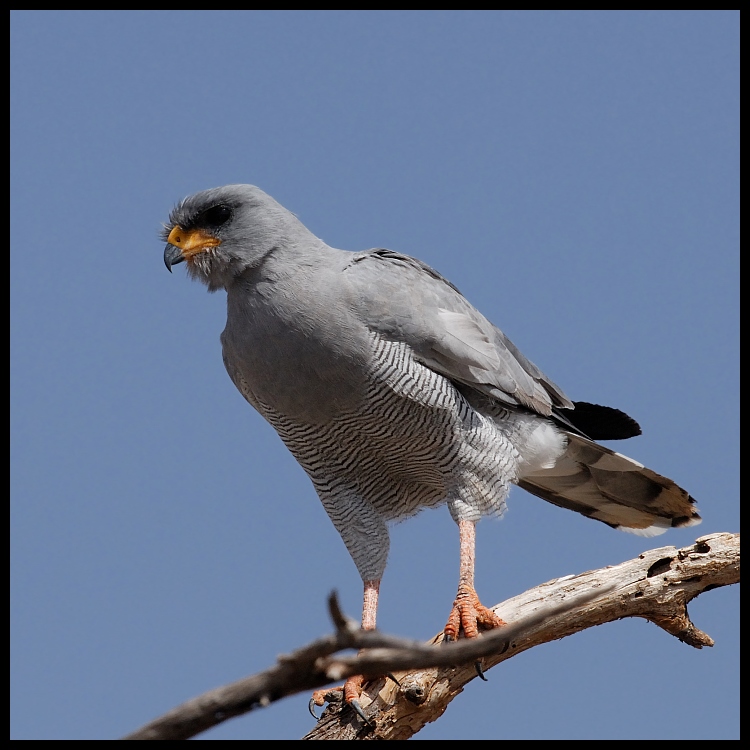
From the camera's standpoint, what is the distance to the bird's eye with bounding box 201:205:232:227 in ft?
22.5

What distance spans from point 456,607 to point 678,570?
1.63 meters

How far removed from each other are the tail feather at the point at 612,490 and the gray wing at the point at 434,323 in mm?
642

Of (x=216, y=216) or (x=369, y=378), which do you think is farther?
(x=216, y=216)

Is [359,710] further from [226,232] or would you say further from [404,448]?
[226,232]

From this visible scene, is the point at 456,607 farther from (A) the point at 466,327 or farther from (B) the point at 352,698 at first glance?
(A) the point at 466,327

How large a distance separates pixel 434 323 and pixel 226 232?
1.64m

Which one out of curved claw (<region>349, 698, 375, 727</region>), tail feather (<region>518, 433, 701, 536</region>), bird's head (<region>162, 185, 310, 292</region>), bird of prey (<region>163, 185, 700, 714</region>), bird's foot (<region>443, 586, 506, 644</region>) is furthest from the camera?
tail feather (<region>518, 433, 701, 536</region>)

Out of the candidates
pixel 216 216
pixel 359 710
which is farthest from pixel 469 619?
pixel 216 216

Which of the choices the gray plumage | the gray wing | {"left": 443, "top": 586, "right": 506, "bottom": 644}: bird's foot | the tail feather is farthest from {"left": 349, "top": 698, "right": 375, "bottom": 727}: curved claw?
the tail feather

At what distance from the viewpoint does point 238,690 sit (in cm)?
335

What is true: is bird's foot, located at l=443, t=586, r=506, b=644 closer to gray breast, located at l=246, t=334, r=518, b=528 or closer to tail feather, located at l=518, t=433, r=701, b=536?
gray breast, located at l=246, t=334, r=518, b=528

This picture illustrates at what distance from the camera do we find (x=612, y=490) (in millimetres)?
7973

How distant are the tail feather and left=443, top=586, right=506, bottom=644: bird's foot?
1.81m
